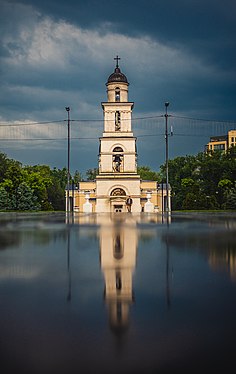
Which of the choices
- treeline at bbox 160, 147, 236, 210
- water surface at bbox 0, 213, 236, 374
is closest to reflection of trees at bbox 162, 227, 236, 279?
water surface at bbox 0, 213, 236, 374

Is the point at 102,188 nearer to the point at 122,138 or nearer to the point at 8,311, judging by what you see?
the point at 122,138

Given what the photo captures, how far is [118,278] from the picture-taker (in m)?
5.26

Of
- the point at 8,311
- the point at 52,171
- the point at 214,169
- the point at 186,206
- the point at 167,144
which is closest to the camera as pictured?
the point at 8,311

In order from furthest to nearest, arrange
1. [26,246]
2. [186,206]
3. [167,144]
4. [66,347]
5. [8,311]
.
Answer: [186,206] < [167,144] < [26,246] < [8,311] < [66,347]

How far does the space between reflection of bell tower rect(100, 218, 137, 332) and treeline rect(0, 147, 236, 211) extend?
3246 centimetres

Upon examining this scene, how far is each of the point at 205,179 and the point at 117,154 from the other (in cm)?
1728

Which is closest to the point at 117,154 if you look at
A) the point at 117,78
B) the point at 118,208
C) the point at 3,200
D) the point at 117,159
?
the point at 117,159

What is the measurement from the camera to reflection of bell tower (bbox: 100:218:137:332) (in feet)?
11.4

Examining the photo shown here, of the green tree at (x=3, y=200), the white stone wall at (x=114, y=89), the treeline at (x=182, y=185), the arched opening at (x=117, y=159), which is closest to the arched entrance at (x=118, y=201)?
the arched opening at (x=117, y=159)

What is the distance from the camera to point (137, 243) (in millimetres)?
9398

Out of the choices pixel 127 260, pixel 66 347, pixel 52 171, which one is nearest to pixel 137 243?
pixel 127 260

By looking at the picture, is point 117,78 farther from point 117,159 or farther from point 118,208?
point 118,208

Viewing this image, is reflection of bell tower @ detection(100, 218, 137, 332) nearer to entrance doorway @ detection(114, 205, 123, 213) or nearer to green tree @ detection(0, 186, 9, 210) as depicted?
green tree @ detection(0, 186, 9, 210)

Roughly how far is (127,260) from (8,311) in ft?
11.0
